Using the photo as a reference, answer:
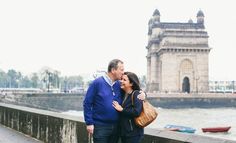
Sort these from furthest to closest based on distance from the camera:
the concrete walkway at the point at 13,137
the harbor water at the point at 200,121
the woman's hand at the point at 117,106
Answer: the harbor water at the point at 200,121 < the concrete walkway at the point at 13,137 < the woman's hand at the point at 117,106

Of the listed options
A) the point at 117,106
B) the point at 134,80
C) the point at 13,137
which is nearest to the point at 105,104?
the point at 117,106

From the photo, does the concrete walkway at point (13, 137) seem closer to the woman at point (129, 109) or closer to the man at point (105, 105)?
the man at point (105, 105)

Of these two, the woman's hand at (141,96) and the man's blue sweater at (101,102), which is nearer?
the woman's hand at (141,96)

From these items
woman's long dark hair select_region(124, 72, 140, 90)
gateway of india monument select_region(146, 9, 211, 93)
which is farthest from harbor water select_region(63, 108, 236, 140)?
woman's long dark hair select_region(124, 72, 140, 90)

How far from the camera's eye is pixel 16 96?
73875 mm

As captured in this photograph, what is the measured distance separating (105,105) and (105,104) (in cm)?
1

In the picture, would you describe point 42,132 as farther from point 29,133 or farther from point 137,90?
point 137,90

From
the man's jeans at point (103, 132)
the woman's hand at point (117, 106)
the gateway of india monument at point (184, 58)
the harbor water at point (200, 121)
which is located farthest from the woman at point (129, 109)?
the gateway of india monument at point (184, 58)

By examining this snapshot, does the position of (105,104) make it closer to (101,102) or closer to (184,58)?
(101,102)

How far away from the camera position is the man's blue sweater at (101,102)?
5.66m

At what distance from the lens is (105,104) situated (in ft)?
18.6

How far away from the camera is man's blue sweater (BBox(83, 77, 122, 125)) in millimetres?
5656

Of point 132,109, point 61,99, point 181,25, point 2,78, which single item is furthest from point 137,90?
point 2,78

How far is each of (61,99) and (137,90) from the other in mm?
75508
